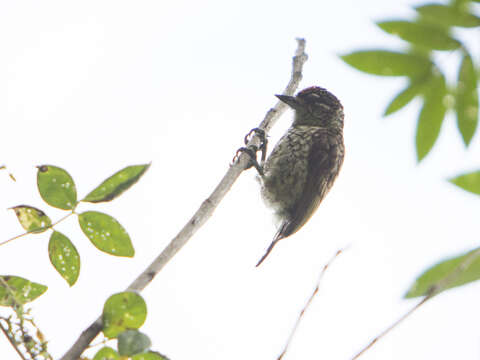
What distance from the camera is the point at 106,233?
4.30 ft

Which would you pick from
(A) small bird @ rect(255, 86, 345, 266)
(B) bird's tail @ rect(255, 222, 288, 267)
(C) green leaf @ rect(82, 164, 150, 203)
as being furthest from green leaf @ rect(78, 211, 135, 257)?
(A) small bird @ rect(255, 86, 345, 266)

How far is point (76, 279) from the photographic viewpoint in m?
1.32

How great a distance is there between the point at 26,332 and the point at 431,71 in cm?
103

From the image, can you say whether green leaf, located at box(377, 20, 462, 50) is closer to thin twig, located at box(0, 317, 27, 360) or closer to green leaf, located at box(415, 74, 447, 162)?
green leaf, located at box(415, 74, 447, 162)

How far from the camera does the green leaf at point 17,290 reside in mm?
1211

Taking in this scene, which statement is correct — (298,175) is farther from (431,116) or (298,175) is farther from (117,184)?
(117,184)

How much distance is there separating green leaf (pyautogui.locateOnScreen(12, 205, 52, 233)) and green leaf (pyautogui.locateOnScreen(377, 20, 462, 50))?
86cm

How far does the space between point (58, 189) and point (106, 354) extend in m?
0.42

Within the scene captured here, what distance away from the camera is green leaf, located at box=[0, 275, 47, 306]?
1.21 meters

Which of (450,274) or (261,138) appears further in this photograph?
(261,138)

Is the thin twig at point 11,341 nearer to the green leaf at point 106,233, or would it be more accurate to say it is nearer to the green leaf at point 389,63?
the green leaf at point 106,233

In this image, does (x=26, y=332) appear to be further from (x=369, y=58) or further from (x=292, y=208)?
(x=292, y=208)

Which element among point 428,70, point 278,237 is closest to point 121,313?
point 428,70

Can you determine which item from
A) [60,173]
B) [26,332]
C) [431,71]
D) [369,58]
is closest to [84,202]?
[60,173]
